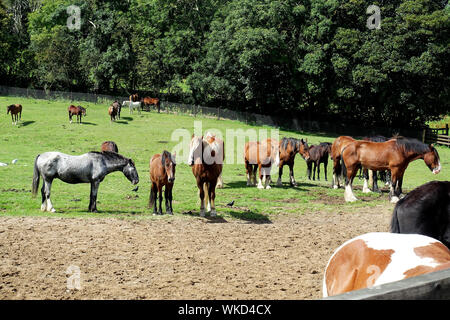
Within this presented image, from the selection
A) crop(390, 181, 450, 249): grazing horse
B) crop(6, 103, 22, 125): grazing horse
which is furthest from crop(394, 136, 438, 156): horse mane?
crop(6, 103, 22, 125): grazing horse

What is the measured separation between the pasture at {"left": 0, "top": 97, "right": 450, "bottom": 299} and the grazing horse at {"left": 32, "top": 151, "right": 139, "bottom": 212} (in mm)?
569

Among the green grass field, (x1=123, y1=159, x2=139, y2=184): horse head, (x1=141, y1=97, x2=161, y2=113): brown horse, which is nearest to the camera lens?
(x1=123, y1=159, x2=139, y2=184): horse head

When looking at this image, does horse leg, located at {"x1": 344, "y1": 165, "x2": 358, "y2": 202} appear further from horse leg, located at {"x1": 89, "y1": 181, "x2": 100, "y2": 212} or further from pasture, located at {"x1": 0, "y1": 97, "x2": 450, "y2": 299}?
horse leg, located at {"x1": 89, "y1": 181, "x2": 100, "y2": 212}

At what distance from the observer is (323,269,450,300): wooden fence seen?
1.75m

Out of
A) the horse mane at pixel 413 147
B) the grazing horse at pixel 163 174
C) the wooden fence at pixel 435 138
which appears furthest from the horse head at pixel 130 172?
the wooden fence at pixel 435 138

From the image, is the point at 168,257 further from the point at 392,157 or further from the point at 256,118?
the point at 256,118

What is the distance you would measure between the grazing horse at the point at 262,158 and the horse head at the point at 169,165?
630 cm

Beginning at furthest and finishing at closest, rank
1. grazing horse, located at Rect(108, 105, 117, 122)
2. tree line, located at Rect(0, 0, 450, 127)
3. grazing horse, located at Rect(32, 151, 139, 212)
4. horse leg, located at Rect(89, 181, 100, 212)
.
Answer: tree line, located at Rect(0, 0, 450, 127) < grazing horse, located at Rect(108, 105, 117, 122) < horse leg, located at Rect(89, 181, 100, 212) < grazing horse, located at Rect(32, 151, 139, 212)

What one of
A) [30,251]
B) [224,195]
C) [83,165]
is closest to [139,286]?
[30,251]

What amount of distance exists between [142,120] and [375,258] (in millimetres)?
35240

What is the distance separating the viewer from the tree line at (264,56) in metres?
37.8

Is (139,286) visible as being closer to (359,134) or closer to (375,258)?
(375,258)

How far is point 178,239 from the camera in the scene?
9953mm

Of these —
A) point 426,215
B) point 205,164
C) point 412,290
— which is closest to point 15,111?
point 205,164
